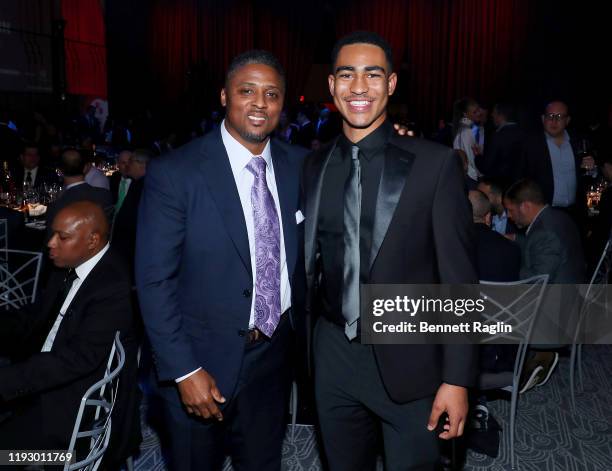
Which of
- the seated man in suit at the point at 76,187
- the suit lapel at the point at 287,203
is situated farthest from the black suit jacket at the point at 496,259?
the seated man in suit at the point at 76,187

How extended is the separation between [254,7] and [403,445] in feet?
43.3

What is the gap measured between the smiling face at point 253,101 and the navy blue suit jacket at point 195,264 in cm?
9

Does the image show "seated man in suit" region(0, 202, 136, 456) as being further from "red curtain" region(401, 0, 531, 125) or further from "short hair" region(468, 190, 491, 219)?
"red curtain" region(401, 0, 531, 125)

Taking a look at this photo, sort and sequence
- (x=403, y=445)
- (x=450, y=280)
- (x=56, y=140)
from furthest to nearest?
1. (x=56, y=140)
2. (x=403, y=445)
3. (x=450, y=280)

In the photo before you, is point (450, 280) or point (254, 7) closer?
point (450, 280)

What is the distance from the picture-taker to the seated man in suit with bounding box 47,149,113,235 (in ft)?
13.6

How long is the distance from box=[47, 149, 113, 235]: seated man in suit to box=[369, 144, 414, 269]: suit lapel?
9.62 ft

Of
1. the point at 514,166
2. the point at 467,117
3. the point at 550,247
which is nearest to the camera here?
the point at 550,247

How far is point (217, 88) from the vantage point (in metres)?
14.2

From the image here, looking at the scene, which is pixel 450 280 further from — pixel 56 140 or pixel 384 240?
pixel 56 140

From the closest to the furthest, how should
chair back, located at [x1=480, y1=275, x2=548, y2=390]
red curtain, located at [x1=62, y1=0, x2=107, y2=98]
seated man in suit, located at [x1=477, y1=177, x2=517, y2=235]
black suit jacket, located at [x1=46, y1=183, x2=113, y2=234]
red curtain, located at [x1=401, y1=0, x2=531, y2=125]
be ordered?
chair back, located at [x1=480, y1=275, x2=548, y2=390] → black suit jacket, located at [x1=46, y1=183, x2=113, y2=234] → seated man in suit, located at [x1=477, y1=177, x2=517, y2=235] → red curtain, located at [x1=401, y1=0, x2=531, y2=125] → red curtain, located at [x1=62, y1=0, x2=107, y2=98]

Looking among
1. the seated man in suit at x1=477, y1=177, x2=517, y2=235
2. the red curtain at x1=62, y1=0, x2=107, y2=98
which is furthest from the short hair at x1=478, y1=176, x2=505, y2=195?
the red curtain at x1=62, y1=0, x2=107, y2=98

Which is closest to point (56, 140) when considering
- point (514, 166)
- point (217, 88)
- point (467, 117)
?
point (217, 88)

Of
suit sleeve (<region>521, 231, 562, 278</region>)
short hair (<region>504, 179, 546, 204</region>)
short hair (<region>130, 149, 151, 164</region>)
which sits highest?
short hair (<region>130, 149, 151, 164</region>)
